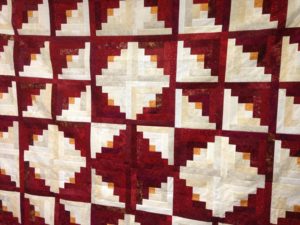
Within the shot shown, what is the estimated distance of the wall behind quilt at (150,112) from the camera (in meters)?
0.89

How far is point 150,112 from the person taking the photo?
1.01 meters

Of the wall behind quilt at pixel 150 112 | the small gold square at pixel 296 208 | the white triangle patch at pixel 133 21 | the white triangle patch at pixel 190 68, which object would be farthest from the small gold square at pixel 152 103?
the small gold square at pixel 296 208

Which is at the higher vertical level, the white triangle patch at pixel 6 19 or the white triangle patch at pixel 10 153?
the white triangle patch at pixel 6 19

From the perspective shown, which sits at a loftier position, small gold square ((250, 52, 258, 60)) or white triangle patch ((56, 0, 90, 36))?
white triangle patch ((56, 0, 90, 36))

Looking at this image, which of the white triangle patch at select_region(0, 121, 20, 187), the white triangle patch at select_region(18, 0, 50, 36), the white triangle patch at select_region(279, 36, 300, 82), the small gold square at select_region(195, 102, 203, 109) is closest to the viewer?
the white triangle patch at select_region(279, 36, 300, 82)

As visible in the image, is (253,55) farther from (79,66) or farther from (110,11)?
(79,66)

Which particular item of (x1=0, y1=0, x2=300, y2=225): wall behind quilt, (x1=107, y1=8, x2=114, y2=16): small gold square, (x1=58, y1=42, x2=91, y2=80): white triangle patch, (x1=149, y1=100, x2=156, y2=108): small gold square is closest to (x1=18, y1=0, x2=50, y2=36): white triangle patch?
(x1=0, y1=0, x2=300, y2=225): wall behind quilt

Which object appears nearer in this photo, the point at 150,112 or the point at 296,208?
the point at 296,208

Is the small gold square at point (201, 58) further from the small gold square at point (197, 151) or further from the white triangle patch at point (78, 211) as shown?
the white triangle patch at point (78, 211)

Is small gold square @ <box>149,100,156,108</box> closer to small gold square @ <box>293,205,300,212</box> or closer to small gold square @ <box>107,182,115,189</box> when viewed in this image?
small gold square @ <box>107,182,115,189</box>

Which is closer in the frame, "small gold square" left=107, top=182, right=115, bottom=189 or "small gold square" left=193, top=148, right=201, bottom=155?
"small gold square" left=193, top=148, right=201, bottom=155

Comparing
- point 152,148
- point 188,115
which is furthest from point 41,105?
point 188,115

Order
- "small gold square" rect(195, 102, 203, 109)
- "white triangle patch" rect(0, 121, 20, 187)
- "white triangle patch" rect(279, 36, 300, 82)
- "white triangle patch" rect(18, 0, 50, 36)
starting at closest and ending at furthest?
"white triangle patch" rect(279, 36, 300, 82) < "small gold square" rect(195, 102, 203, 109) < "white triangle patch" rect(18, 0, 50, 36) < "white triangle patch" rect(0, 121, 20, 187)

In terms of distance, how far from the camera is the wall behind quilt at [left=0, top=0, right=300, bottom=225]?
0.89m
